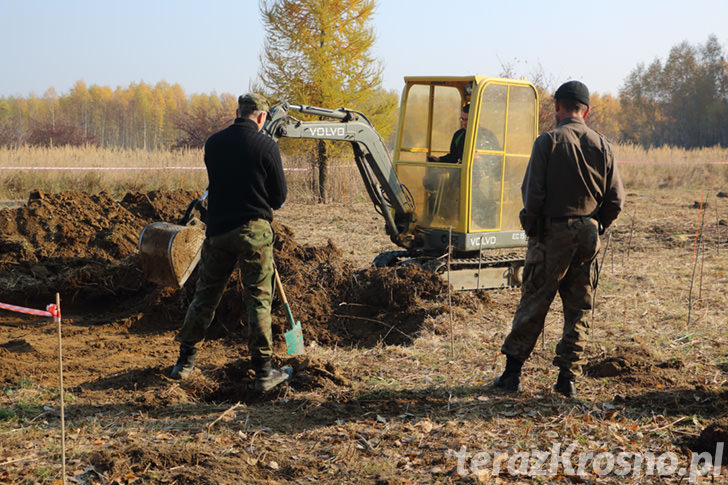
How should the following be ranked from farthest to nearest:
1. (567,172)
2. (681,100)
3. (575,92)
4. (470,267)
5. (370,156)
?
(681,100), (470,267), (370,156), (575,92), (567,172)

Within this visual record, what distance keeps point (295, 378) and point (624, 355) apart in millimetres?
2800

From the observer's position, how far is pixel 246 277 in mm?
5055

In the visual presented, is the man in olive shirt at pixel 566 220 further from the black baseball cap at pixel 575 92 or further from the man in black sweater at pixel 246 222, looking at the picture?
the man in black sweater at pixel 246 222

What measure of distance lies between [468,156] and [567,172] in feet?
11.5

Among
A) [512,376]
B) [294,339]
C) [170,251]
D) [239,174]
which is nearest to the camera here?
[239,174]

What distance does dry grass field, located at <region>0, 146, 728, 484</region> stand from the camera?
3779 millimetres

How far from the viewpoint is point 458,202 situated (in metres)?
8.40

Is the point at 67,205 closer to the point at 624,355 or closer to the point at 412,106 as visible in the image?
the point at 412,106

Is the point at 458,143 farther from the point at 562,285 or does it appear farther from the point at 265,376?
the point at 265,376

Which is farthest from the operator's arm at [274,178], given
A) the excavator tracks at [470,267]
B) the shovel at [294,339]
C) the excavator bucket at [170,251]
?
the excavator tracks at [470,267]

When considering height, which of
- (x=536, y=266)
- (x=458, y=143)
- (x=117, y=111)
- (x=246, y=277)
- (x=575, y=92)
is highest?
(x=117, y=111)

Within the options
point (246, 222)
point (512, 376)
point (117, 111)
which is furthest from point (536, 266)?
point (117, 111)

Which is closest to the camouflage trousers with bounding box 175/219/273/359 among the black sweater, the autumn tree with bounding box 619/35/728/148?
the black sweater

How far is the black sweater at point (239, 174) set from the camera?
16.1 ft
